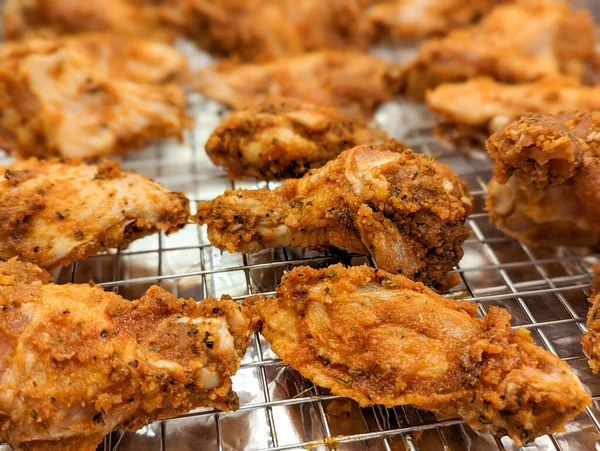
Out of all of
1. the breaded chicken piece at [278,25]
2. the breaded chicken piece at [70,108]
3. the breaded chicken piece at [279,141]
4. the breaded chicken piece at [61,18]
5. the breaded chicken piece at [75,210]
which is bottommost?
the breaded chicken piece at [75,210]

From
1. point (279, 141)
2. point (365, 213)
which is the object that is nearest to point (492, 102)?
point (279, 141)

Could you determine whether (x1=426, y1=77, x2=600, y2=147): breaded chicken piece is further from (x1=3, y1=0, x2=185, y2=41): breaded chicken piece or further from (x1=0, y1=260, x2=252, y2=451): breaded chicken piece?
(x1=3, y1=0, x2=185, y2=41): breaded chicken piece

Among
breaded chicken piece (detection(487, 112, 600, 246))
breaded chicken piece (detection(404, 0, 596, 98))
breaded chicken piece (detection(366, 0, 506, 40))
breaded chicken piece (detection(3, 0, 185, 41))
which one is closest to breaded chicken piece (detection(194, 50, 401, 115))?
breaded chicken piece (detection(404, 0, 596, 98))

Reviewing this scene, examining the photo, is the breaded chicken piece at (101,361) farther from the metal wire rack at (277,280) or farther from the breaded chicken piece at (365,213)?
the breaded chicken piece at (365,213)

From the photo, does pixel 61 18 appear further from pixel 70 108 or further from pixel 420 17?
pixel 420 17

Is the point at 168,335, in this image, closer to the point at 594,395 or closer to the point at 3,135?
the point at 594,395

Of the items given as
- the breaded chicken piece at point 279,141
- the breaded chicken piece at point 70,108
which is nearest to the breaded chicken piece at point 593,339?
the breaded chicken piece at point 279,141
